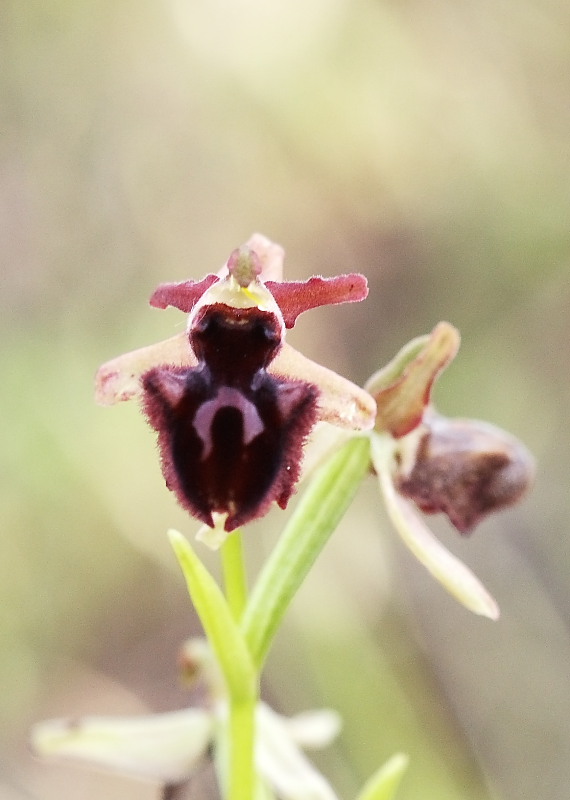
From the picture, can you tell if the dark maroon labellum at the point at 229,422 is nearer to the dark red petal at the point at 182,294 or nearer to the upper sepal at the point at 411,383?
the dark red petal at the point at 182,294

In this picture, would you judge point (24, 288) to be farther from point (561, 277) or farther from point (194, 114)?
point (561, 277)

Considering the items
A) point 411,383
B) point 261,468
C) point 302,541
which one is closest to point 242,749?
point 302,541

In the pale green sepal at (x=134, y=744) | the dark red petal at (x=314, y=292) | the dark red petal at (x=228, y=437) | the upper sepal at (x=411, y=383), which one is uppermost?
the dark red petal at (x=314, y=292)

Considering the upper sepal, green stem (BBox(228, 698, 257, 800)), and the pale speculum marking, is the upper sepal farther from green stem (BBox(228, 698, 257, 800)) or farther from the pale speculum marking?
green stem (BBox(228, 698, 257, 800))

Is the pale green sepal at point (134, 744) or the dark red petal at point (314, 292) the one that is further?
the pale green sepal at point (134, 744)

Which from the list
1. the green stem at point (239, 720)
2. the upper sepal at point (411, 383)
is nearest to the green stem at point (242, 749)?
the green stem at point (239, 720)

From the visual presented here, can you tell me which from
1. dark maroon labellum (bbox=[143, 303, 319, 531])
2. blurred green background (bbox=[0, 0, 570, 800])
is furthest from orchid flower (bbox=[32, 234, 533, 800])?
blurred green background (bbox=[0, 0, 570, 800])

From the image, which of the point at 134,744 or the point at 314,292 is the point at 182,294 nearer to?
the point at 314,292
